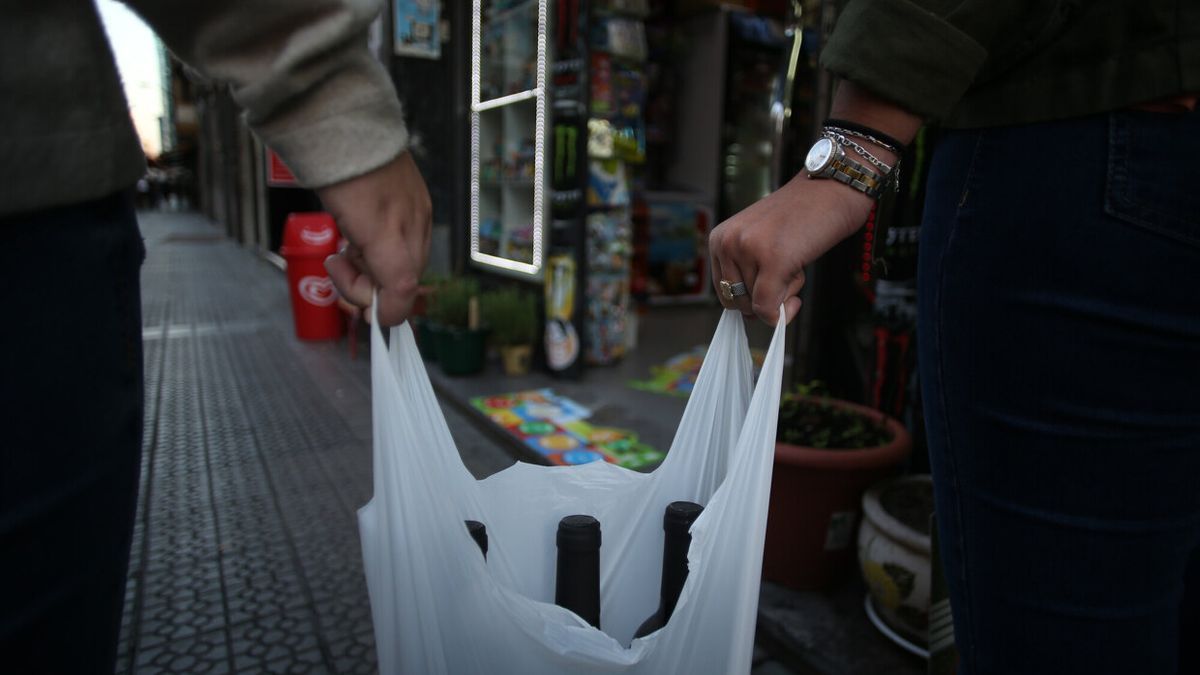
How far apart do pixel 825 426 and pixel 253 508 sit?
1.98m

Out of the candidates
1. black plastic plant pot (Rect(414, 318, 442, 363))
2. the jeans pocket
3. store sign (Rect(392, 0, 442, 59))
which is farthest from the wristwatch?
store sign (Rect(392, 0, 442, 59))

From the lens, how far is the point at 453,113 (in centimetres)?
551

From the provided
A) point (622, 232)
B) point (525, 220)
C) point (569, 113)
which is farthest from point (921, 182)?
point (525, 220)

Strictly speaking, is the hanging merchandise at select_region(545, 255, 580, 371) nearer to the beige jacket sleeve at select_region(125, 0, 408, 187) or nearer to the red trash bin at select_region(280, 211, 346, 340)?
the red trash bin at select_region(280, 211, 346, 340)

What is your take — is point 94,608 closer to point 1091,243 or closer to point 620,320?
point 1091,243

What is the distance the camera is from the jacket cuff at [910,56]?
80 centimetres

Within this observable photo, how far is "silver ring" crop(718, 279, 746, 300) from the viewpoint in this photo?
3.03 ft

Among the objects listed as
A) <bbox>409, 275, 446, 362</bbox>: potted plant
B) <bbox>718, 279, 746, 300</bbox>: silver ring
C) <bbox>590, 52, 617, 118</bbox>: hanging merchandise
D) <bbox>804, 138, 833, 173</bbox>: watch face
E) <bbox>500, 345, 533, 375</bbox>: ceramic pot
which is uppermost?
<bbox>590, 52, 617, 118</bbox>: hanging merchandise

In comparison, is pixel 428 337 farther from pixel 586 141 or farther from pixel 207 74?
pixel 207 74

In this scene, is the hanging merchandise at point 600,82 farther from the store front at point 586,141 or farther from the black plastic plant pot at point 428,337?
the black plastic plant pot at point 428,337

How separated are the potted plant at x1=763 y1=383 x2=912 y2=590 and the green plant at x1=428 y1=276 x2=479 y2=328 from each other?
8.64 ft

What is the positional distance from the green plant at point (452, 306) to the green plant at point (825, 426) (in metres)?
2.52

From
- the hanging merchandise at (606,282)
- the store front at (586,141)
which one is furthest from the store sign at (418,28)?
the hanging merchandise at (606,282)

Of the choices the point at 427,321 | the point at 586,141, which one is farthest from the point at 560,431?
the point at 586,141
